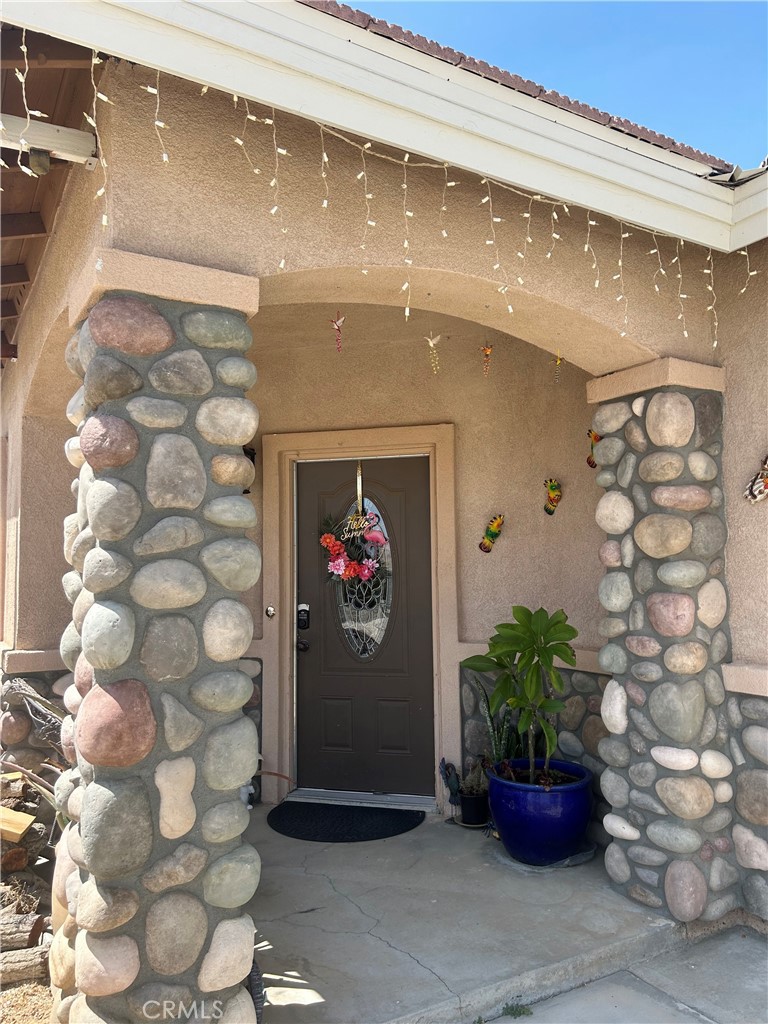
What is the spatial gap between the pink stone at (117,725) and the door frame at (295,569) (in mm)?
2531

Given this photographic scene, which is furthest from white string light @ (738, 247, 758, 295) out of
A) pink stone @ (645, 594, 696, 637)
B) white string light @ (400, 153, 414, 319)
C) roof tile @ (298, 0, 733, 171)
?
white string light @ (400, 153, 414, 319)

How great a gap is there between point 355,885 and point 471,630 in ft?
4.92

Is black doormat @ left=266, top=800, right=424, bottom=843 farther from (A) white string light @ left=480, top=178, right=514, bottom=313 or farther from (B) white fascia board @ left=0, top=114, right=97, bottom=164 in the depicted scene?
(B) white fascia board @ left=0, top=114, right=97, bottom=164

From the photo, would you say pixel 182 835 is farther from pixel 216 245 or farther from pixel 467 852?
pixel 467 852

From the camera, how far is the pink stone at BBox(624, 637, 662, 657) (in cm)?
304

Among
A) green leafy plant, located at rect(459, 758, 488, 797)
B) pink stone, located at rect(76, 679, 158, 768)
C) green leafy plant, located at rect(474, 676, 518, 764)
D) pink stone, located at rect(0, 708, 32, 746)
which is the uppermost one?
pink stone, located at rect(76, 679, 158, 768)

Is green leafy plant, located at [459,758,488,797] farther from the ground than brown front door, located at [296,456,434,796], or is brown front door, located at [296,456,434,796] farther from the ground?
brown front door, located at [296,456,434,796]

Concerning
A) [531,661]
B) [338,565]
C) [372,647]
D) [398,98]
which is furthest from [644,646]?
[398,98]

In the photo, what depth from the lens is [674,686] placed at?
117 inches

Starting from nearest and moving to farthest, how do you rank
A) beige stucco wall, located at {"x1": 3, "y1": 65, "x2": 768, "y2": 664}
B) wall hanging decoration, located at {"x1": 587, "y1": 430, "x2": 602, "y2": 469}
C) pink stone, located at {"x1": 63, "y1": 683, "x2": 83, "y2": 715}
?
pink stone, located at {"x1": 63, "y1": 683, "x2": 83, "y2": 715}, beige stucco wall, located at {"x1": 3, "y1": 65, "x2": 768, "y2": 664}, wall hanging decoration, located at {"x1": 587, "y1": 430, "x2": 602, "y2": 469}

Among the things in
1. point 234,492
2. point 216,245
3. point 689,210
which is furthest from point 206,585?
point 689,210

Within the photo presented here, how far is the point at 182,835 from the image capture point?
1.94 m

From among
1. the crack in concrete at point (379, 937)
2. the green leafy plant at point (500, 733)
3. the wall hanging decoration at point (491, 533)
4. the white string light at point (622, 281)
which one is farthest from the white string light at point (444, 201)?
the crack in concrete at point (379, 937)

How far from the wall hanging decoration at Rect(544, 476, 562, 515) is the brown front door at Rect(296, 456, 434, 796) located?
75 centimetres
